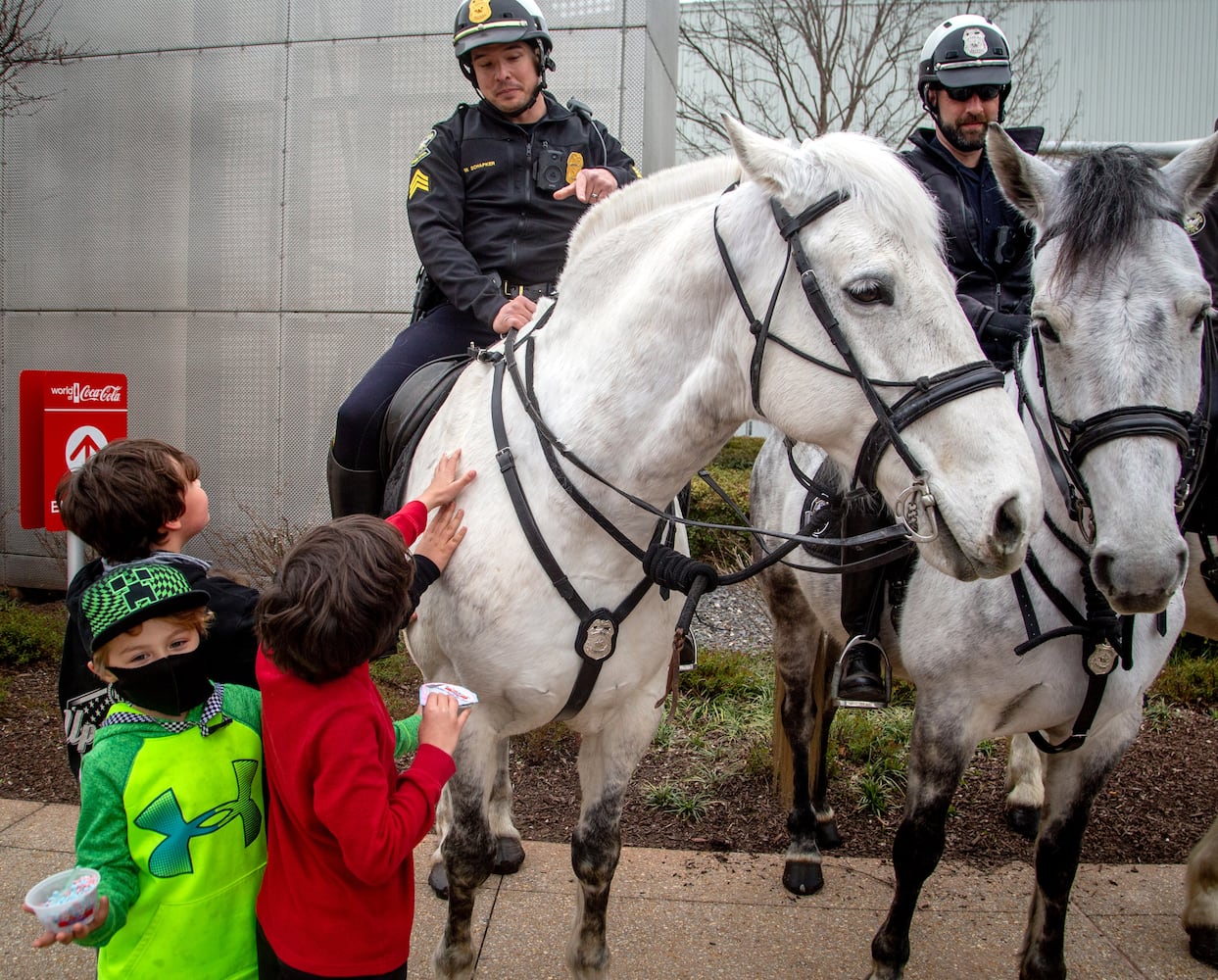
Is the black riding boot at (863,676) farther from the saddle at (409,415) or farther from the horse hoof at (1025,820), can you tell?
the horse hoof at (1025,820)

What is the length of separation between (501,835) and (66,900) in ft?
7.75

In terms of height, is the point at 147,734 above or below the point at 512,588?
below

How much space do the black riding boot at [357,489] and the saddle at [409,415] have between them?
0.26ft

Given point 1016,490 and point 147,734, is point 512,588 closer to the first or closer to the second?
point 147,734

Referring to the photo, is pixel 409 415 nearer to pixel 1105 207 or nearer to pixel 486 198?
pixel 486 198

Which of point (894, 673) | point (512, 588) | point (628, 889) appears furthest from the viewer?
point (628, 889)

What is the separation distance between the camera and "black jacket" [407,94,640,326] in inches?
127

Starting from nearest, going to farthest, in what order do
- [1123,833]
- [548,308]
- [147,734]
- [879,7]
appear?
[147,734]
[548,308]
[1123,833]
[879,7]

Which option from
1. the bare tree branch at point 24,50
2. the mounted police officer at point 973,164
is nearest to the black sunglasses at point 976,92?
the mounted police officer at point 973,164

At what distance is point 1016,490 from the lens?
1735 mm

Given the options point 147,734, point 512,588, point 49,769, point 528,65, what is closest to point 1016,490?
point 512,588

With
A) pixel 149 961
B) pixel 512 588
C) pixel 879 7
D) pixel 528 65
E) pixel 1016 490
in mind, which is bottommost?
pixel 149 961

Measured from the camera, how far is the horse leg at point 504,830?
3.78 meters

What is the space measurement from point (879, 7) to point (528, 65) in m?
9.84
